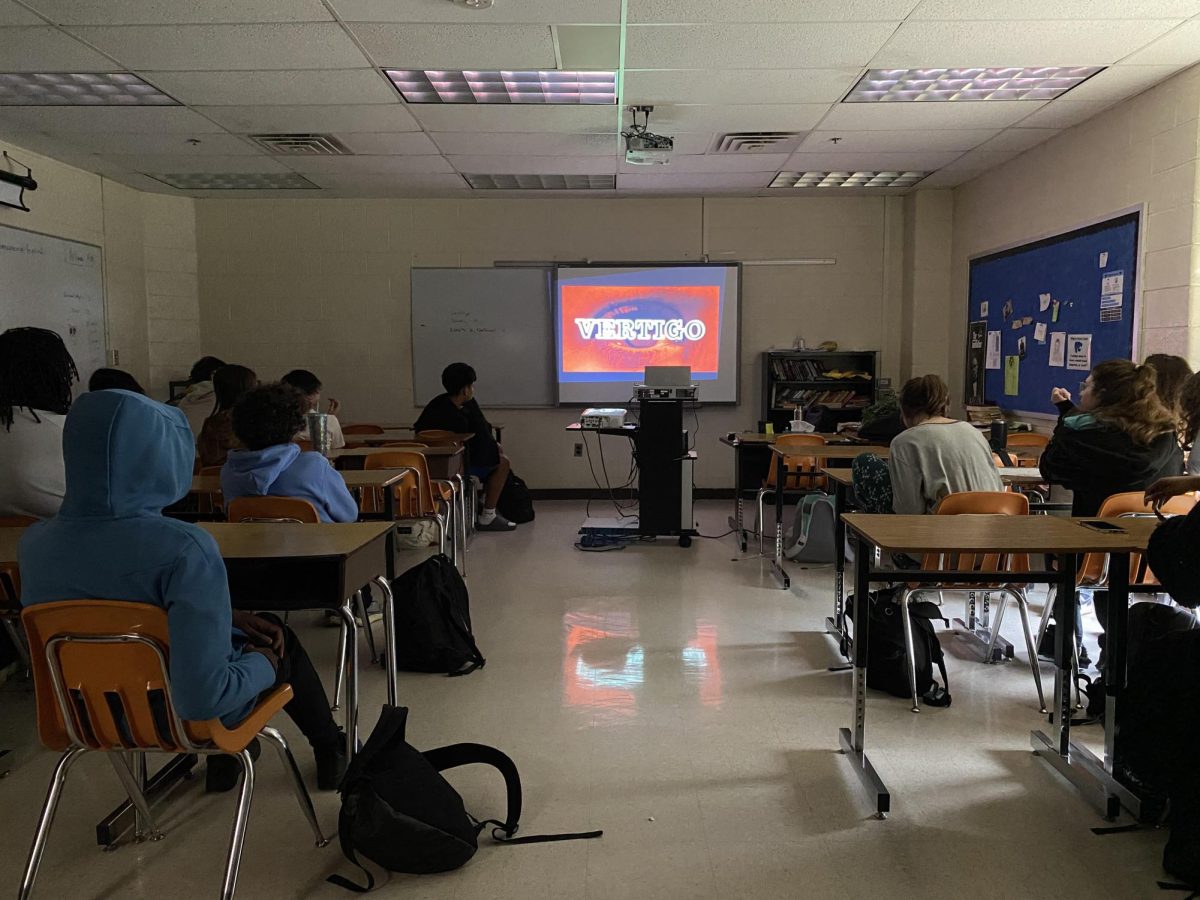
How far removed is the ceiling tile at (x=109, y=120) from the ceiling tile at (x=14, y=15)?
1.23 metres

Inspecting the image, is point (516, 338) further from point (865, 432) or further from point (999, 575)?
point (999, 575)

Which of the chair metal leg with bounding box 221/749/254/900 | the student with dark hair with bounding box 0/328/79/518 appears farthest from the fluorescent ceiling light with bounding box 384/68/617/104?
the chair metal leg with bounding box 221/749/254/900

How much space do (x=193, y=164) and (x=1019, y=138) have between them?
5.82 meters

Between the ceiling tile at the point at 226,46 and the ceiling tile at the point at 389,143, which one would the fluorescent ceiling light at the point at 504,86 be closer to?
the ceiling tile at the point at 226,46

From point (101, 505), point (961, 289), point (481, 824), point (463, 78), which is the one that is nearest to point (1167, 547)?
point (481, 824)

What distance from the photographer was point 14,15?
11.6ft

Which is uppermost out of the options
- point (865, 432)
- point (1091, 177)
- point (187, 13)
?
point (187, 13)

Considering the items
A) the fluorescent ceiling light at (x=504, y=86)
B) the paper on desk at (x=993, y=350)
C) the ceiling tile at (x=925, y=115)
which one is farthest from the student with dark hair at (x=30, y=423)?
the paper on desk at (x=993, y=350)

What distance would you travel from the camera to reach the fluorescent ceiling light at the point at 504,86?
4.40 m

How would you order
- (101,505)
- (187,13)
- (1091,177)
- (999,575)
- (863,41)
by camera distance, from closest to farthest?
1. (101,505)
2. (999,575)
3. (187,13)
4. (863,41)
5. (1091,177)

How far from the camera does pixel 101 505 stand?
163cm

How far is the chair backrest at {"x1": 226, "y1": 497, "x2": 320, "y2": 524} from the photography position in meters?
2.88

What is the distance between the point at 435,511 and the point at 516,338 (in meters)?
3.57

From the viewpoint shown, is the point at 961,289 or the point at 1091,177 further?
the point at 961,289
